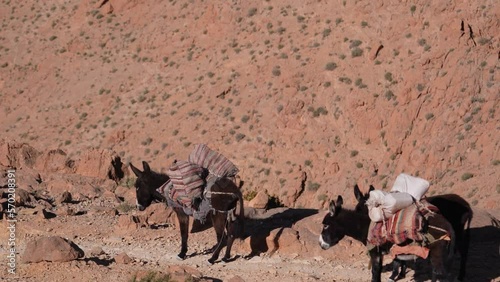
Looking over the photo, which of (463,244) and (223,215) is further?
(223,215)

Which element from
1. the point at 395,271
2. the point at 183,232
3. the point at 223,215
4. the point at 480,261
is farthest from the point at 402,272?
the point at 183,232

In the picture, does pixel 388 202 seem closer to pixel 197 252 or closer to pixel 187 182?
pixel 187 182

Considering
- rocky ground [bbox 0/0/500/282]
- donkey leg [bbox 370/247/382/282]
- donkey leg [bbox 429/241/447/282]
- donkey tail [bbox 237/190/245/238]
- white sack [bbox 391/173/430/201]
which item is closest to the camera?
donkey leg [bbox 429/241/447/282]

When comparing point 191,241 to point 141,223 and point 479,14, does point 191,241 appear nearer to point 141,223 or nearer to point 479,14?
point 141,223

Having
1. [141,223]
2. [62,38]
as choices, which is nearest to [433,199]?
[141,223]

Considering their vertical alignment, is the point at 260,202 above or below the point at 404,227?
below

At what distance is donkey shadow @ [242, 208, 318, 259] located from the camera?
1497 centimetres

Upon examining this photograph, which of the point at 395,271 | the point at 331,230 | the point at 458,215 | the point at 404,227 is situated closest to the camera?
the point at 404,227

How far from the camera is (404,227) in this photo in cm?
1121

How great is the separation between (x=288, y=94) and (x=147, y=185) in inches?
882

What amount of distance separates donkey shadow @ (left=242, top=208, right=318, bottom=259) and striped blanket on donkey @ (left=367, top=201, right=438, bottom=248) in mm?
3748

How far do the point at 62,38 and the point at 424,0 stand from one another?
26.7 meters

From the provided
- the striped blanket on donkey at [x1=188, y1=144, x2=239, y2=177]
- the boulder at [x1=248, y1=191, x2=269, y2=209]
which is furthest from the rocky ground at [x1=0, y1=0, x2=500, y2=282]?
the striped blanket on donkey at [x1=188, y1=144, x2=239, y2=177]

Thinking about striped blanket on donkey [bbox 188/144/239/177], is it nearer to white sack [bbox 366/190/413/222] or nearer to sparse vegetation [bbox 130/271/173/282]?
sparse vegetation [bbox 130/271/173/282]
